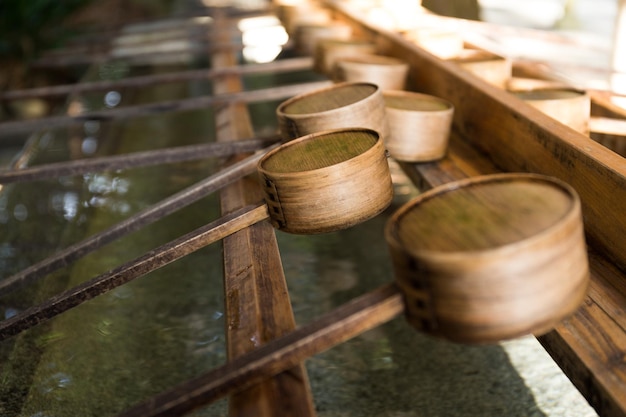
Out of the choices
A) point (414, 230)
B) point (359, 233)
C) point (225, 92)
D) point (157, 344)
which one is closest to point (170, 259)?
point (414, 230)

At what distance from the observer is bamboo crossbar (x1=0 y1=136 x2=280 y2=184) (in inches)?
137

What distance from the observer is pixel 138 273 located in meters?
2.27

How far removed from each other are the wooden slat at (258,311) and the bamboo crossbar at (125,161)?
0.65 m

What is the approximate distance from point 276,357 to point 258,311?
383 millimetres

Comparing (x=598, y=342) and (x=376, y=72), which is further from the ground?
(x=376, y=72)

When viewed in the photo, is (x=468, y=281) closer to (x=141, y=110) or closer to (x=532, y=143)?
(x=532, y=143)

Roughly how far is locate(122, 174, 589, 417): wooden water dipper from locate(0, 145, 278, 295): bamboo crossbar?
132 cm

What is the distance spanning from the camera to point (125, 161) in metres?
3.52

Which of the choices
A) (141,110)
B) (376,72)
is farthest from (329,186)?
(141,110)

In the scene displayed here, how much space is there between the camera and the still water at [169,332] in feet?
9.30

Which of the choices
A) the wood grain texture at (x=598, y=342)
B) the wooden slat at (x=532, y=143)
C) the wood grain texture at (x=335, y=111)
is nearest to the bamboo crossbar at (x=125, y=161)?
the wood grain texture at (x=335, y=111)

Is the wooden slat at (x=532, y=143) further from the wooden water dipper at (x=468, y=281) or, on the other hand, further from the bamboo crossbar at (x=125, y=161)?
the bamboo crossbar at (x=125, y=161)

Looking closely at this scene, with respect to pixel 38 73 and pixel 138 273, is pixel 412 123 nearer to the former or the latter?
pixel 138 273

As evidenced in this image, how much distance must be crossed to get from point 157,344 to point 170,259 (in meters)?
1.22
